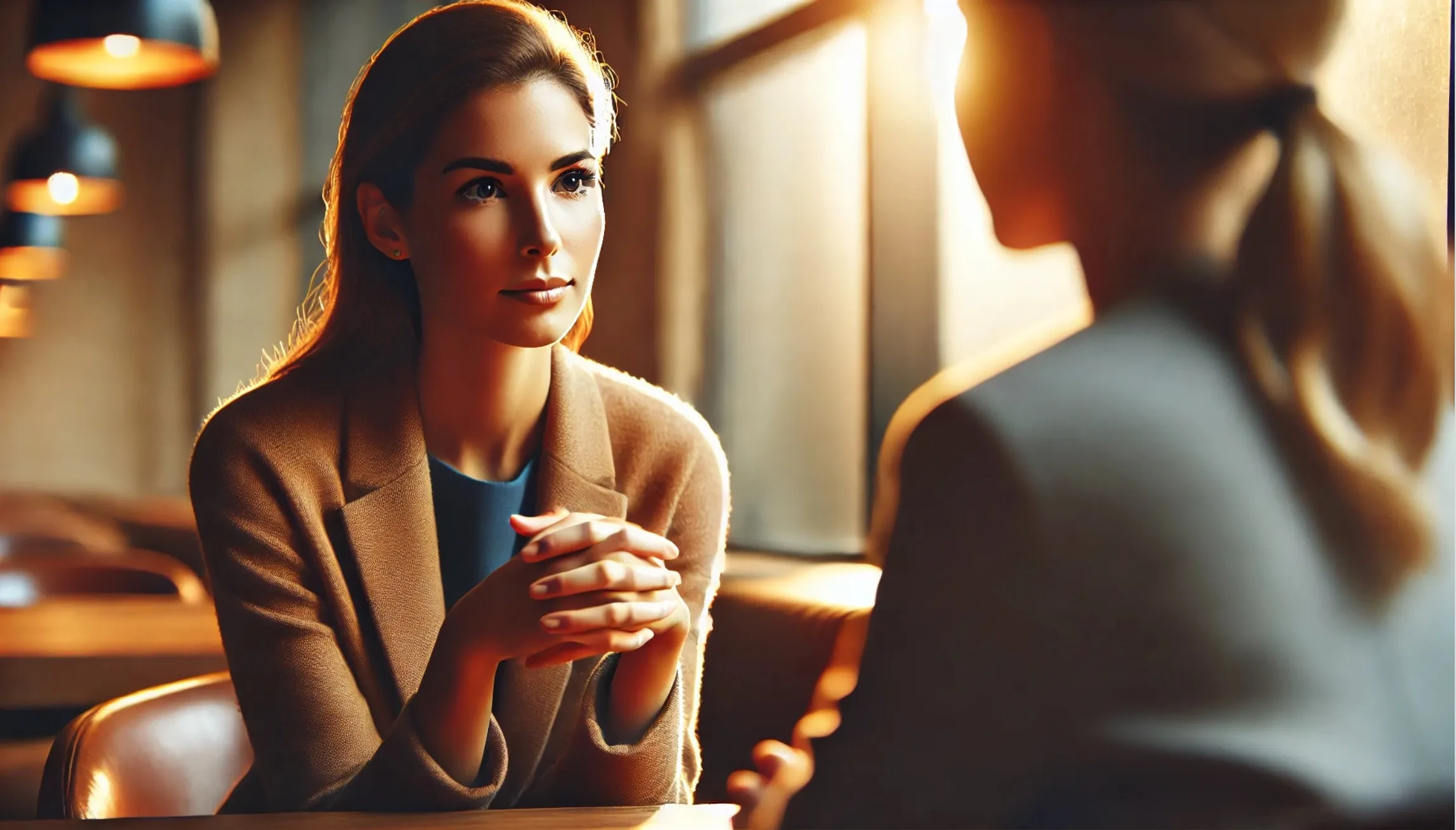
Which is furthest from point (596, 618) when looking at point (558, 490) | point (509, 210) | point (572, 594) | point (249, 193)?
point (249, 193)

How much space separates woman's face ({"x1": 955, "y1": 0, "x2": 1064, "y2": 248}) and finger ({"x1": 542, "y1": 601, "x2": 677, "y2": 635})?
0.94ft

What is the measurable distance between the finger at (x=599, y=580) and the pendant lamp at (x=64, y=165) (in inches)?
12.8

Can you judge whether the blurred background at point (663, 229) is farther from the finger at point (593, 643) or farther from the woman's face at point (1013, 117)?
the finger at point (593, 643)

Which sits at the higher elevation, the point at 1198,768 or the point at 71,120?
the point at 71,120

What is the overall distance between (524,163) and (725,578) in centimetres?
27

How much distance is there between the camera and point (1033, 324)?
26.0 inches

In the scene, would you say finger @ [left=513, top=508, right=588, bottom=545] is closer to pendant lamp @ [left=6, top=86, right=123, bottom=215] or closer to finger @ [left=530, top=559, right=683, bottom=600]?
finger @ [left=530, top=559, right=683, bottom=600]

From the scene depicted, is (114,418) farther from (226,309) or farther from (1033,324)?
(1033,324)

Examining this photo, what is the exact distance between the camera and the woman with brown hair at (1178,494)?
0.59 metres

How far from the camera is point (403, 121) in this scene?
68 centimetres

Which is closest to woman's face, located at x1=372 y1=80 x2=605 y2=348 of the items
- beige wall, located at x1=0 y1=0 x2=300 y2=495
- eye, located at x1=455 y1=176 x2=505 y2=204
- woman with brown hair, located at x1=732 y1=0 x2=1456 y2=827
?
eye, located at x1=455 y1=176 x2=505 y2=204

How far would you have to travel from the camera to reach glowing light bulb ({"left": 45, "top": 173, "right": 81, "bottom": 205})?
63cm

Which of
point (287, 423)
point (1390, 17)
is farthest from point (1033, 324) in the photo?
point (287, 423)

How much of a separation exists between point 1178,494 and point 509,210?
382 mm
